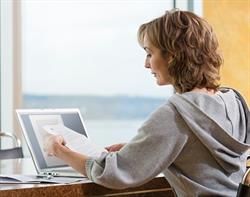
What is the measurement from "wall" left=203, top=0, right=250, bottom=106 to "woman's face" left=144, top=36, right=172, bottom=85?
8.31ft

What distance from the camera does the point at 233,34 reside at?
13.7ft

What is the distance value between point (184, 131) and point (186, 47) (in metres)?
0.26

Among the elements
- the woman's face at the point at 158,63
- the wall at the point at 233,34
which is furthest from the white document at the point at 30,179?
the wall at the point at 233,34

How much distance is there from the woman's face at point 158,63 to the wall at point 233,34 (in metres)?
2.53

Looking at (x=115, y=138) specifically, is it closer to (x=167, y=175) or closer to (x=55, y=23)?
(x=55, y=23)

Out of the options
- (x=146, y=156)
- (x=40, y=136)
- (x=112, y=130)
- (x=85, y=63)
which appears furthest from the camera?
(x=112, y=130)

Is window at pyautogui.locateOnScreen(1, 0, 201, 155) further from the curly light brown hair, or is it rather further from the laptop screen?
the curly light brown hair

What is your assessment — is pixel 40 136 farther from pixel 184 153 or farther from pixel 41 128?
pixel 184 153

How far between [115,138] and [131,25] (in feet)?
2.94

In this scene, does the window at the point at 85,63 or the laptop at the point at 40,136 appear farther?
the window at the point at 85,63

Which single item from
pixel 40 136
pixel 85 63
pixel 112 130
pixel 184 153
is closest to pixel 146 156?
pixel 184 153

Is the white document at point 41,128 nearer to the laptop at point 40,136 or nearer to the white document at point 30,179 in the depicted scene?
the laptop at point 40,136

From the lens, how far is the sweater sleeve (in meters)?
1.48

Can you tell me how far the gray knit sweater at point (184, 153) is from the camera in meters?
1.48
